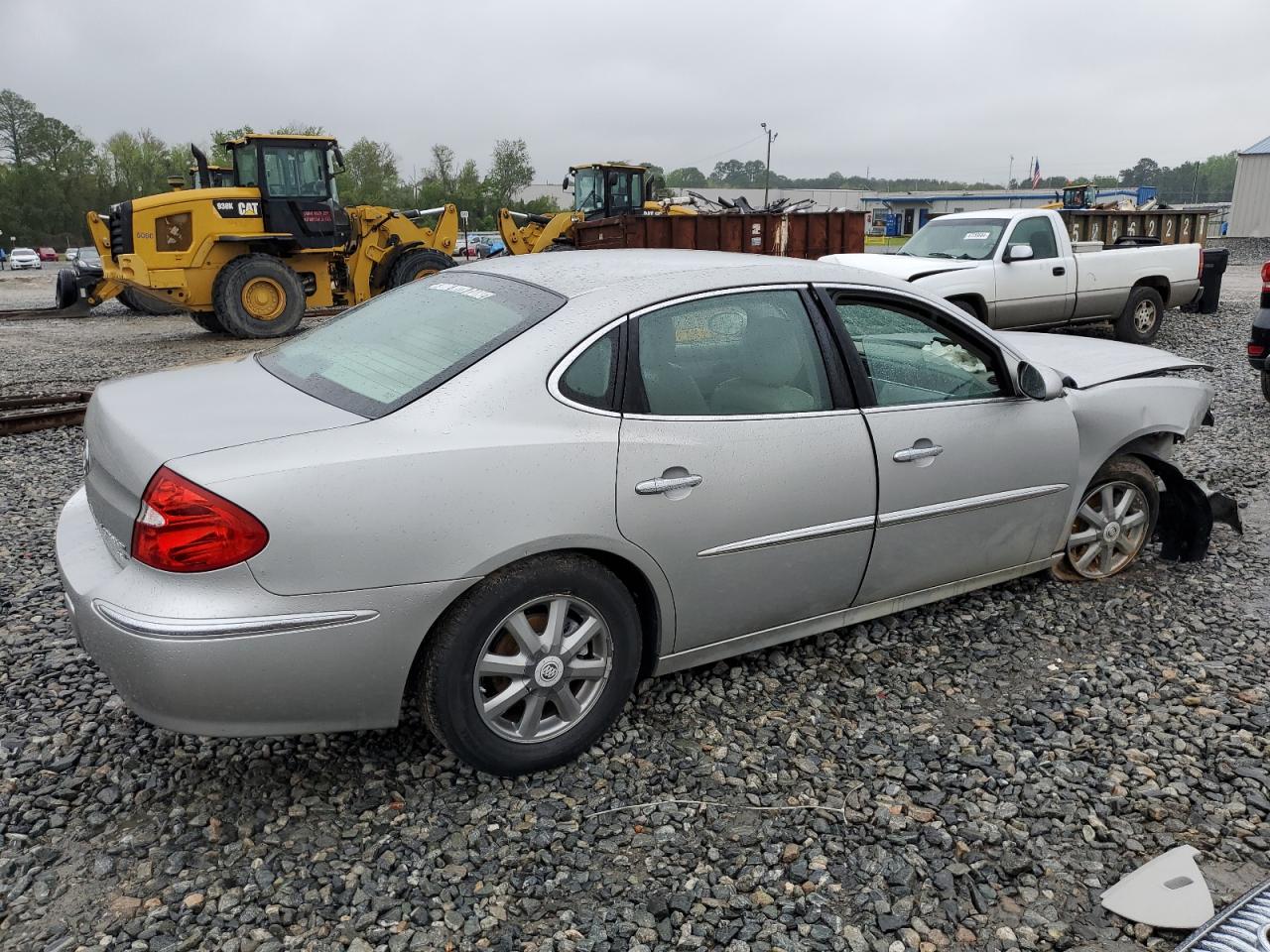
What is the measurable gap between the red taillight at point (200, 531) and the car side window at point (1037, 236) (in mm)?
10419

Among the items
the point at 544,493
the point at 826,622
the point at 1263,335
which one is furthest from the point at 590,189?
the point at 544,493

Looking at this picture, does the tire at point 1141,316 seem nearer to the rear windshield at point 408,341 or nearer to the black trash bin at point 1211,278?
the black trash bin at point 1211,278

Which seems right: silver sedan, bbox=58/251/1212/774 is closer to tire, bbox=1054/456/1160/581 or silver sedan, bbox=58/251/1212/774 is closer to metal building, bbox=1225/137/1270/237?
tire, bbox=1054/456/1160/581

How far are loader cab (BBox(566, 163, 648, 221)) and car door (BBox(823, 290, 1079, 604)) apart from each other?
17.0m

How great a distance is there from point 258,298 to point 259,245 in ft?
2.86

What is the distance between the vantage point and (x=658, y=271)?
3.29 m

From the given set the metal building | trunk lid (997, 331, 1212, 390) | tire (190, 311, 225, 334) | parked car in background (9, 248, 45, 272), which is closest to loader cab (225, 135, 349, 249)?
tire (190, 311, 225, 334)

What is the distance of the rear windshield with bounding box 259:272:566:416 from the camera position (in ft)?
9.45

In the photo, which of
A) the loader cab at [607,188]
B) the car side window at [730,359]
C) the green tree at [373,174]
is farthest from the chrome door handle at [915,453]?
the green tree at [373,174]

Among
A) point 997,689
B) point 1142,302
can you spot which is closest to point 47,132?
point 1142,302

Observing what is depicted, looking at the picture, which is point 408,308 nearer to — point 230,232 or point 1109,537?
point 1109,537

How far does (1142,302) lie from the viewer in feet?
40.7

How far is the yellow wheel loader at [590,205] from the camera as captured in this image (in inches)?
744

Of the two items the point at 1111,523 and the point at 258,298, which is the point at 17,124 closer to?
the point at 258,298
